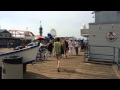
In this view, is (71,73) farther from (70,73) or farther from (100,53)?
(100,53)

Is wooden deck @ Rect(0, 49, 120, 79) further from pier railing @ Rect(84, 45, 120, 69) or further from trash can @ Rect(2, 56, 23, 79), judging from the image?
pier railing @ Rect(84, 45, 120, 69)

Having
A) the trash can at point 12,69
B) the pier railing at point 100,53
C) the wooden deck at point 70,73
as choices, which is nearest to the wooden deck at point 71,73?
the wooden deck at point 70,73

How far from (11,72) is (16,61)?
1.41 feet

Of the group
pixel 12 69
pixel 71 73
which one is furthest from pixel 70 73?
pixel 12 69

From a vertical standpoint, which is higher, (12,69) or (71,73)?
(12,69)

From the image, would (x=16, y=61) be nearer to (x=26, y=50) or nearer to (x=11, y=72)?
(x=11, y=72)

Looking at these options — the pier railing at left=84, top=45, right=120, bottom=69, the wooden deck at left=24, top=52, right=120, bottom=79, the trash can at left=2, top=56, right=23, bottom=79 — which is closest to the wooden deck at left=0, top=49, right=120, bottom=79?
the wooden deck at left=24, top=52, right=120, bottom=79

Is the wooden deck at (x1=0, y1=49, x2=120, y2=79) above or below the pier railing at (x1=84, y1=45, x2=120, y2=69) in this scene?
below

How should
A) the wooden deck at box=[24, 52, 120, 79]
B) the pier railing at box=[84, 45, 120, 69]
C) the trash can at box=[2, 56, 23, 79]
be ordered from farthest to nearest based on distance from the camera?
1. the pier railing at box=[84, 45, 120, 69]
2. the wooden deck at box=[24, 52, 120, 79]
3. the trash can at box=[2, 56, 23, 79]

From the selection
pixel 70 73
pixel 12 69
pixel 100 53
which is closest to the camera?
pixel 12 69

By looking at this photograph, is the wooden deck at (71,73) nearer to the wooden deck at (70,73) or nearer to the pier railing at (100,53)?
the wooden deck at (70,73)

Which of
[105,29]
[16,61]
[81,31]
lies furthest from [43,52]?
[81,31]

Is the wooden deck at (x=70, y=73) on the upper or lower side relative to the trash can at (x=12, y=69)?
lower

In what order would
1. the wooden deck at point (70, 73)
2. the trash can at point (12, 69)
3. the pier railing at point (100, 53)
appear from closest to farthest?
the trash can at point (12, 69), the wooden deck at point (70, 73), the pier railing at point (100, 53)
